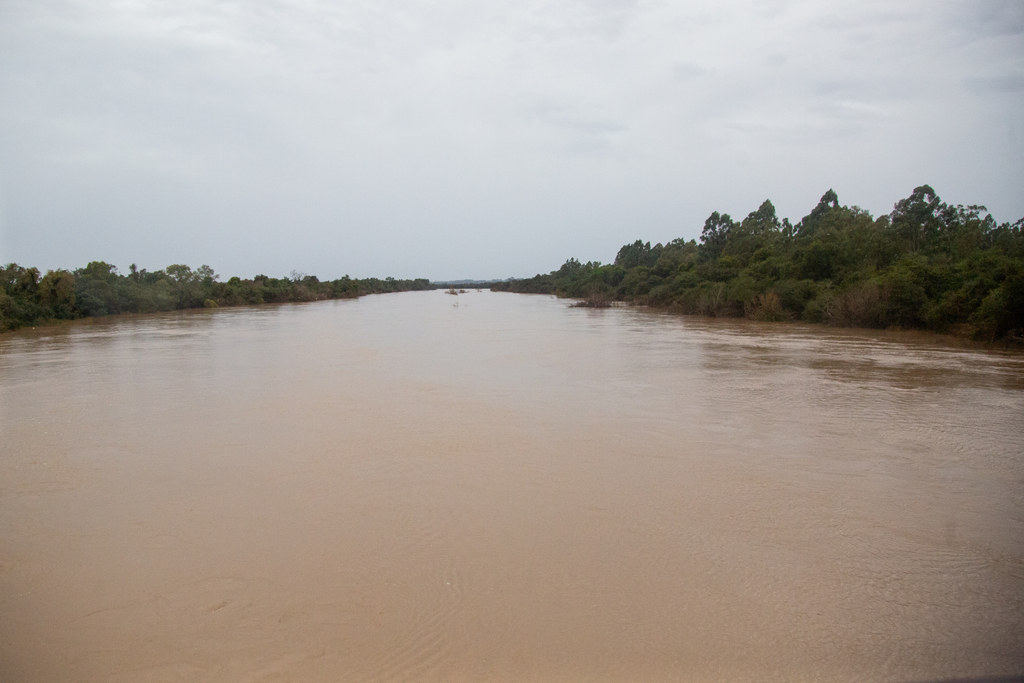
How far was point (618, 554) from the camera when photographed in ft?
14.6

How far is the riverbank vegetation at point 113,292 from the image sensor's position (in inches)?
1067

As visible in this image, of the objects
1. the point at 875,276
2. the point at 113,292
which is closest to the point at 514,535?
the point at 875,276

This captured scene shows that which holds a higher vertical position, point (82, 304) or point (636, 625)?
point (82, 304)

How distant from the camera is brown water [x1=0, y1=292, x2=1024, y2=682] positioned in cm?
331

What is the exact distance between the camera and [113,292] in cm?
3453

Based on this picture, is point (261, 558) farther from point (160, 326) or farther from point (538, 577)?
point (160, 326)

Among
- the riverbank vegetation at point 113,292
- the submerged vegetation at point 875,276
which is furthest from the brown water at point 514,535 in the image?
the riverbank vegetation at point 113,292

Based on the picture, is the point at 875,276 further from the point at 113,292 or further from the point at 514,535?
the point at 113,292

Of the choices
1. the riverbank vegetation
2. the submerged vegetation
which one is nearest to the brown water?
the submerged vegetation

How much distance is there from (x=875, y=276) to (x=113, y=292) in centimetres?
3874

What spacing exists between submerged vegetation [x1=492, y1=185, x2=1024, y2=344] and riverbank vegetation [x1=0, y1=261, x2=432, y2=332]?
3054cm

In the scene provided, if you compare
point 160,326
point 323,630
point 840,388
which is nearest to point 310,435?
point 323,630

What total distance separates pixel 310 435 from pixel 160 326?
996 inches

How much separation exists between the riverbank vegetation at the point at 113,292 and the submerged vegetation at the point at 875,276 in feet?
100
